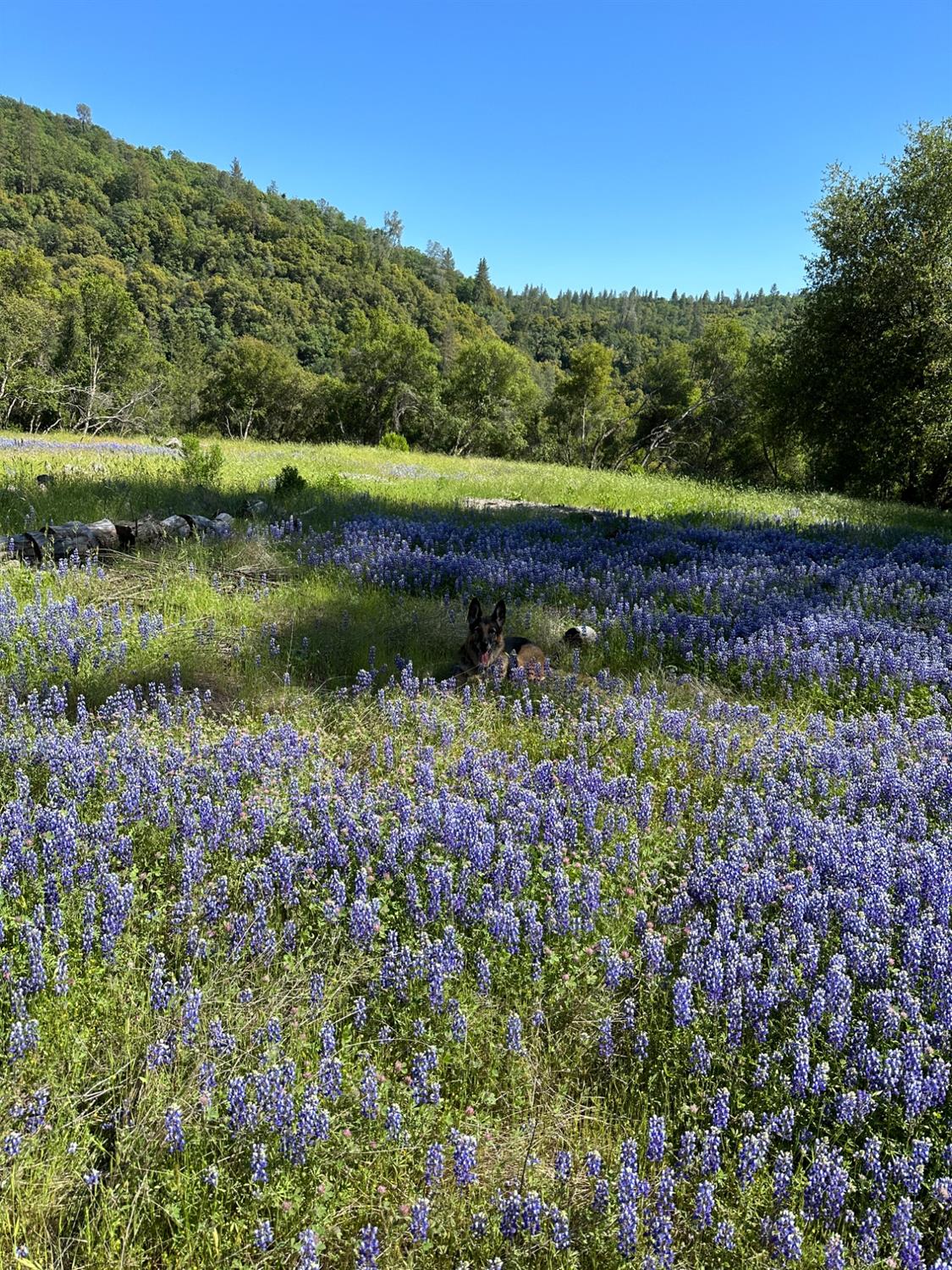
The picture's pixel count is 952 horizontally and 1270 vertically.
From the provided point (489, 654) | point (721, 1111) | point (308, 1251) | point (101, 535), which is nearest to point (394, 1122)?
point (308, 1251)

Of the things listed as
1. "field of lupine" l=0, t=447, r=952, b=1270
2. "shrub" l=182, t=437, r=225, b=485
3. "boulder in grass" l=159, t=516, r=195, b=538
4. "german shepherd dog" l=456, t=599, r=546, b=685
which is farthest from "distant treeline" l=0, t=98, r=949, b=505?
"field of lupine" l=0, t=447, r=952, b=1270

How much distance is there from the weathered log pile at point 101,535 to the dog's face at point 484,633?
444cm

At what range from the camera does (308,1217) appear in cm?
205

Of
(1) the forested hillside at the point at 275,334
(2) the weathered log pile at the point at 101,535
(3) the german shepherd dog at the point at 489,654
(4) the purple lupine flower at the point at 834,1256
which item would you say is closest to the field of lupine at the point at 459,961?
(4) the purple lupine flower at the point at 834,1256

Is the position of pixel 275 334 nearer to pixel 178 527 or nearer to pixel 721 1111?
pixel 178 527

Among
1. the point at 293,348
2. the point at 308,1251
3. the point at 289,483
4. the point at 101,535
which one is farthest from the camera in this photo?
the point at 293,348

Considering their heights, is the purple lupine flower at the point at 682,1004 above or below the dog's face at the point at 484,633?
below

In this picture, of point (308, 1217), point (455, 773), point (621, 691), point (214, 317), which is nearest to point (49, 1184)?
point (308, 1217)

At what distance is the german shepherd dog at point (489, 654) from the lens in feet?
19.3

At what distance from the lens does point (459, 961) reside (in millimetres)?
2846

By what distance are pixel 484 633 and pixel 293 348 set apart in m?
113

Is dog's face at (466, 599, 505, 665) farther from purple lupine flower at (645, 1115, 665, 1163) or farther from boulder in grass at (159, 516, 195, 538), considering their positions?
boulder in grass at (159, 516, 195, 538)

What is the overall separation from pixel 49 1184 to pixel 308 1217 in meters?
0.73

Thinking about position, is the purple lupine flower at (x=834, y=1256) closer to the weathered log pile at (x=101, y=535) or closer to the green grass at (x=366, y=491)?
the weathered log pile at (x=101, y=535)
